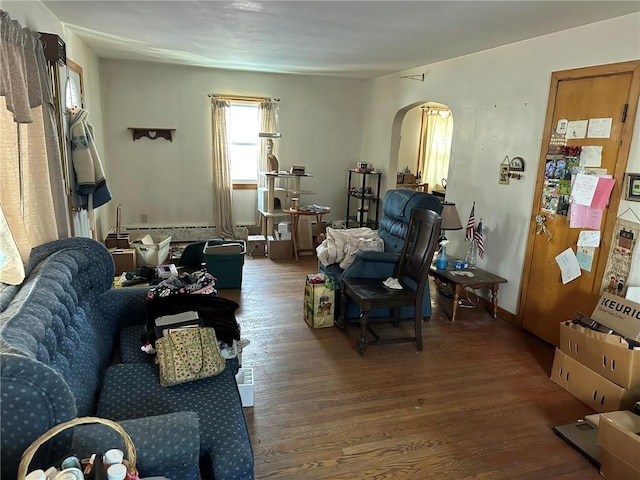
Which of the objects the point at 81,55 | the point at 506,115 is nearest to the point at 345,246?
the point at 506,115

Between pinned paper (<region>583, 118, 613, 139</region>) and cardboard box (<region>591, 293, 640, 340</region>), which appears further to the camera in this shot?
pinned paper (<region>583, 118, 613, 139</region>)

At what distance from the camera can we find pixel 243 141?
20.3 feet

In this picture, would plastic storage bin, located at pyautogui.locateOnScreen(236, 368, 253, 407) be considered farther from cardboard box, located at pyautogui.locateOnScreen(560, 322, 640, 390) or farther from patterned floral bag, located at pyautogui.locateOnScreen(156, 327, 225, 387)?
cardboard box, located at pyautogui.locateOnScreen(560, 322, 640, 390)

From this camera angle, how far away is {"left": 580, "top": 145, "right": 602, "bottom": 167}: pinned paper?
9.74ft

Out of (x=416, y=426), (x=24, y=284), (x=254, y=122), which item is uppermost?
(x=254, y=122)

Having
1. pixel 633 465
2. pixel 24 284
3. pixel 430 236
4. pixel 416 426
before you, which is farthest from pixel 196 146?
pixel 633 465

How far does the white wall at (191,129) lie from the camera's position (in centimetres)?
567

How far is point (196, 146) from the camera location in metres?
6.00

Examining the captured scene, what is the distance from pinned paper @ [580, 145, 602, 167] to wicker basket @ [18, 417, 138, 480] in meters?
3.23

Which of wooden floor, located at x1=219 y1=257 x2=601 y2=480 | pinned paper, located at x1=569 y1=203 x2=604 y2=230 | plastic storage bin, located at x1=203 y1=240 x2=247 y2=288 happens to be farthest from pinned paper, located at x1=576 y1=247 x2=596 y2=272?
plastic storage bin, located at x1=203 y1=240 x2=247 y2=288

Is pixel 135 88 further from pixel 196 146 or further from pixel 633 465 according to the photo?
pixel 633 465

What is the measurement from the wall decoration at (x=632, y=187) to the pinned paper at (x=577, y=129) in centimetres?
47

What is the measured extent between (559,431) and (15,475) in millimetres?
2515

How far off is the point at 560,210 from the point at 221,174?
4313 mm
